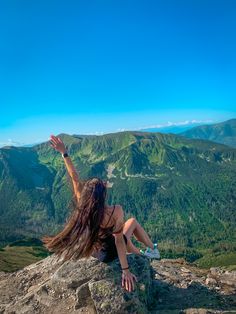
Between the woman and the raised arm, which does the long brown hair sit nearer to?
the woman

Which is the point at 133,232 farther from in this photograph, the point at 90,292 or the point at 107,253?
the point at 90,292

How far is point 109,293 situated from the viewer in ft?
46.8

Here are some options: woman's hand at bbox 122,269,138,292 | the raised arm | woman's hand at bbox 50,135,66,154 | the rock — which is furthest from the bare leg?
woman's hand at bbox 50,135,66,154

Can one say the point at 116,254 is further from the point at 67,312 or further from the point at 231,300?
the point at 231,300

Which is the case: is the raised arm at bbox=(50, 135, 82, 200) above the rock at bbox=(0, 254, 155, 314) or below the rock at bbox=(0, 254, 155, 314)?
above

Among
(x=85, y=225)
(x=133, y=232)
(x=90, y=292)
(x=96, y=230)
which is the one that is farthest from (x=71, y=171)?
(x=90, y=292)

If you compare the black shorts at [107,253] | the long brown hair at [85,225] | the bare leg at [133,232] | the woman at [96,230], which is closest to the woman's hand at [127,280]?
the woman at [96,230]

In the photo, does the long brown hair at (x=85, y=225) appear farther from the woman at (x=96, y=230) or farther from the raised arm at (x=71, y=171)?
the raised arm at (x=71, y=171)

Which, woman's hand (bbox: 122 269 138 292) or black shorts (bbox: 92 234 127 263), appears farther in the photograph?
black shorts (bbox: 92 234 127 263)

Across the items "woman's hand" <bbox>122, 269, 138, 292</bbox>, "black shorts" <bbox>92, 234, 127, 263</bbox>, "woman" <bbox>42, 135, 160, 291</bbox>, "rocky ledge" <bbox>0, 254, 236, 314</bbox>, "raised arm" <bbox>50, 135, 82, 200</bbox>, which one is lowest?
"rocky ledge" <bbox>0, 254, 236, 314</bbox>

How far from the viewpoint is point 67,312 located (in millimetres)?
15109

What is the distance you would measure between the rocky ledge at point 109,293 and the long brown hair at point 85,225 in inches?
42.6

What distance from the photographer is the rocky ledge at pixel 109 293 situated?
14344 mm

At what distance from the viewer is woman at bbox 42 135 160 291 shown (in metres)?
13.7
